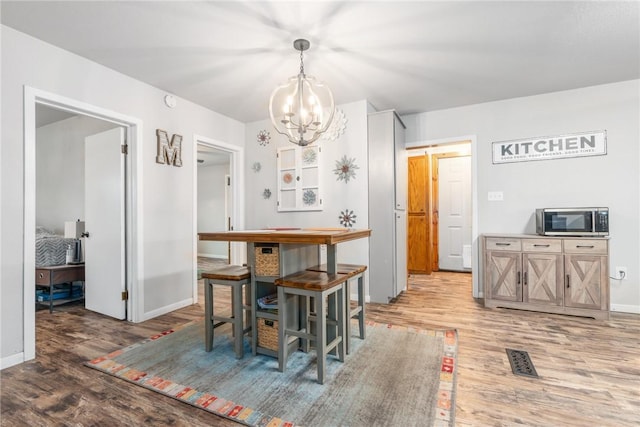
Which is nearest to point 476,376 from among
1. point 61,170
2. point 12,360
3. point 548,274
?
point 548,274

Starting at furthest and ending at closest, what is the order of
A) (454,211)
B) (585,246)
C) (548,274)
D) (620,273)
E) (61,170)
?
→ 1. (454,211)
2. (61,170)
3. (620,273)
4. (548,274)
5. (585,246)

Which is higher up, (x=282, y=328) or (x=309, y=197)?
(x=309, y=197)

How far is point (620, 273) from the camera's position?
3.27m

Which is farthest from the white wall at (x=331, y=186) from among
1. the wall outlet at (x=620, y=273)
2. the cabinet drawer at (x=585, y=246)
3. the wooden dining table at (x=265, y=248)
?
the wall outlet at (x=620, y=273)

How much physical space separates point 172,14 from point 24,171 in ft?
5.17

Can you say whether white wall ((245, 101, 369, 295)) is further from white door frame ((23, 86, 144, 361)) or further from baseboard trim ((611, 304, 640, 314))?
baseboard trim ((611, 304, 640, 314))

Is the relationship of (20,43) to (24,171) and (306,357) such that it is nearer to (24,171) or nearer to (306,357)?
(24,171)

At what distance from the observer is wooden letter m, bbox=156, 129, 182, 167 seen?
3287mm

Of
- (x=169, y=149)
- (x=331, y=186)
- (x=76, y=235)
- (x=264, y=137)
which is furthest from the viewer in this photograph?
(x=264, y=137)

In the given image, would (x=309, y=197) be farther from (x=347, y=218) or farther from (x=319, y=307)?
(x=319, y=307)

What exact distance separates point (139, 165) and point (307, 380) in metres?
2.58

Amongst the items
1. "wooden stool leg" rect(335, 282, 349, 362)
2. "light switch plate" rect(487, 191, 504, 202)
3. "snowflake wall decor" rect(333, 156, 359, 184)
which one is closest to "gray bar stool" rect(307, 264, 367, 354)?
"wooden stool leg" rect(335, 282, 349, 362)

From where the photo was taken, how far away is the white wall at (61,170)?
4.33 metres

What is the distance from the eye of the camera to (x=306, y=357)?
2.22 meters
